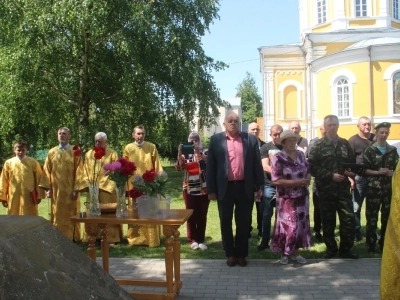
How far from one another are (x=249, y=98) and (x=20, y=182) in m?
75.7

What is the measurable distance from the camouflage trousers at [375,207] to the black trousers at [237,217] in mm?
1705

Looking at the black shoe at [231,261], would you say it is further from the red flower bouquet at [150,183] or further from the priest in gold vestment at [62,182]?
the priest in gold vestment at [62,182]

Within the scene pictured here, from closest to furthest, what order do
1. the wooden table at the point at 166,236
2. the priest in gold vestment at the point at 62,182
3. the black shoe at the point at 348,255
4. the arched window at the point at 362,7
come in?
the wooden table at the point at 166,236 → the black shoe at the point at 348,255 → the priest in gold vestment at the point at 62,182 → the arched window at the point at 362,7

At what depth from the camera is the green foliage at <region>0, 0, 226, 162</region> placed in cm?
1407

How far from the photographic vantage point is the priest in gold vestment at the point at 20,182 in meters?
7.11

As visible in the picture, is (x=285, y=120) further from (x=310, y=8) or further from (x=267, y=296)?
(x=267, y=296)

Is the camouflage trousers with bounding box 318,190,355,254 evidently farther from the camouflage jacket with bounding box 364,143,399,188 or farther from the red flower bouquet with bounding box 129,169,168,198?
the red flower bouquet with bounding box 129,169,168,198

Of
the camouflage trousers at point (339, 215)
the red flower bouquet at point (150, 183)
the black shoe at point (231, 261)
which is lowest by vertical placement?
the black shoe at point (231, 261)

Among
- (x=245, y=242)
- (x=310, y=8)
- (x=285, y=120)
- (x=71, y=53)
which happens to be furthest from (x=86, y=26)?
(x=310, y=8)

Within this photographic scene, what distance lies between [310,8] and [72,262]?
35512 mm

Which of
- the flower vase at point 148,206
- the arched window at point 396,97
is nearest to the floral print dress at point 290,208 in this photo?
the flower vase at point 148,206

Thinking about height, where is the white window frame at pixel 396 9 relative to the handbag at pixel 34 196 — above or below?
above

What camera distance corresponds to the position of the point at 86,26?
1410 centimetres

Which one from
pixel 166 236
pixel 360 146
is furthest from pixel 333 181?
pixel 166 236
